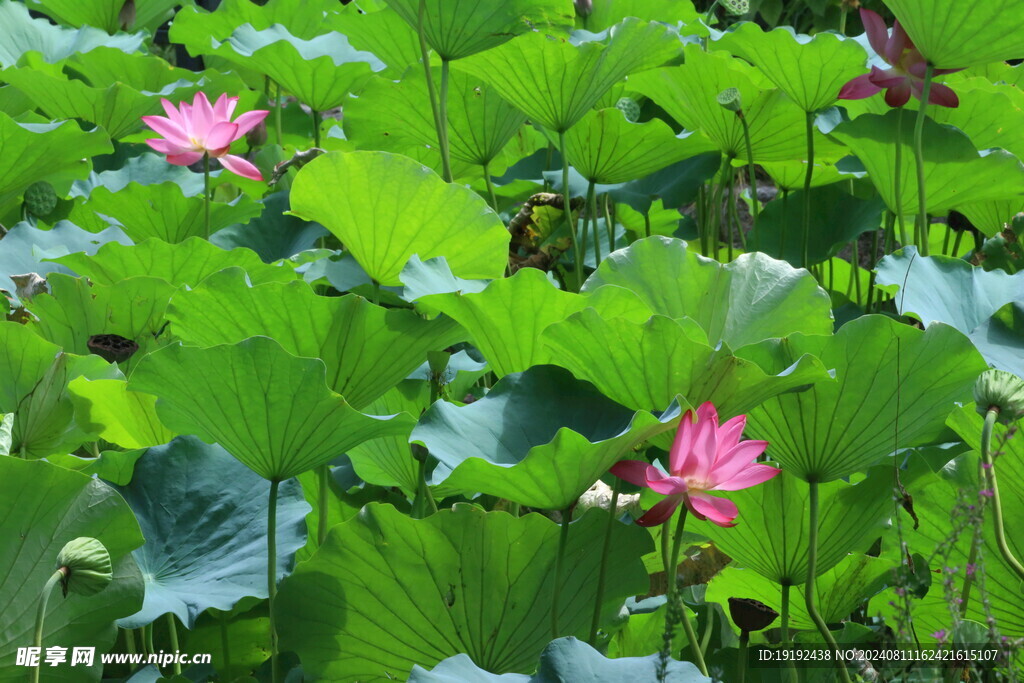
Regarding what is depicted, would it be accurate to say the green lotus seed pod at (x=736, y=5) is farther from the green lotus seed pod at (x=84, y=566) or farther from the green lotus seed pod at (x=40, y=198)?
the green lotus seed pod at (x=84, y=566)

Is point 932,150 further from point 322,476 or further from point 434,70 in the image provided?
point 322,476

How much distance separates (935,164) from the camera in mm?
1085

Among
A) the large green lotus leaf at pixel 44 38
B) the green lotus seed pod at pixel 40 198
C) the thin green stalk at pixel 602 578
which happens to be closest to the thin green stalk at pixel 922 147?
the thin green stalk at pixel 602 578

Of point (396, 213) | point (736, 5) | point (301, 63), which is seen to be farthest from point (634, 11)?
point (396, 213)

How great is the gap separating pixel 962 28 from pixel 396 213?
59 centimetres

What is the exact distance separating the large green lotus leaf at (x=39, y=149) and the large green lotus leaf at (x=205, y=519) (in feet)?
1.80

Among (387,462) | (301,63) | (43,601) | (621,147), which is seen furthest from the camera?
(301,63)

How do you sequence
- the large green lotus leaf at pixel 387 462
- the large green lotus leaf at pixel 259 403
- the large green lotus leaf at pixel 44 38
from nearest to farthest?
1. the large green lotus leaf at pixel 259 403
2. the large green lotus leaf at pixel 387 462
3. the large green lotus leaf at pixel 44 38

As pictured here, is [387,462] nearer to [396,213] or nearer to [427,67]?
[396,213]

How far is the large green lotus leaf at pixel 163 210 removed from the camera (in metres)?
1.23

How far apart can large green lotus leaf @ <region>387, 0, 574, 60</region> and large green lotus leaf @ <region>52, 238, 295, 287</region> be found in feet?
0.99

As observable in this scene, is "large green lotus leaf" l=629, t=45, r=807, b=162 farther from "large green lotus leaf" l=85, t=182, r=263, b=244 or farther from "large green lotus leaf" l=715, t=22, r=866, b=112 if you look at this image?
"large green lotus leaf" l=85, t=182, r=263, b=244

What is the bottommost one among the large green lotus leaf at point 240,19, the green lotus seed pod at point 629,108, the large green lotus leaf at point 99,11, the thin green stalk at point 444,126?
the thin green stalk at point 444,126

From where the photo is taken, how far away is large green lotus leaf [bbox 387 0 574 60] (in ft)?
3.31
